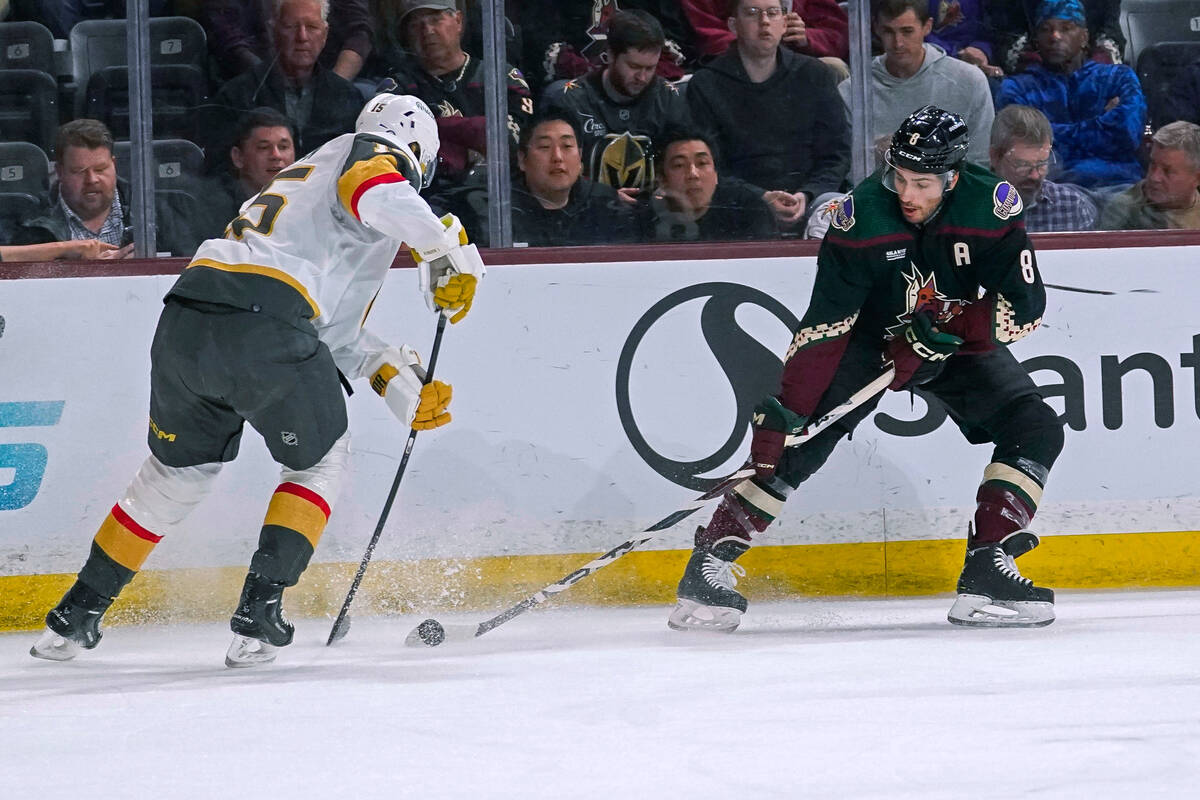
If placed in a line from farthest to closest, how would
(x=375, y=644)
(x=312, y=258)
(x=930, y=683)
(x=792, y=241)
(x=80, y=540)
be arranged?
(x=792, y=241) → (x=80, y=540) → (x=375, y=644) → (x=312, y=258) → (x=930, y=683)

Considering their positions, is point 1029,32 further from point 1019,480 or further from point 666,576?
point 666,576

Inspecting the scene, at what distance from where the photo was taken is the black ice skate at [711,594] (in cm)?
327

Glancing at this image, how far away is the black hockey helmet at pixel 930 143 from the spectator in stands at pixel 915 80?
0.70m

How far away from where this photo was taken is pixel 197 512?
355 centimetres

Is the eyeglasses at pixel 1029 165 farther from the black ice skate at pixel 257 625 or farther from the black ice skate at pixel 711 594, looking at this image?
the black ice skate at pixel 257 625

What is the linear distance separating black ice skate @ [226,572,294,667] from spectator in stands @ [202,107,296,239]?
1192mm

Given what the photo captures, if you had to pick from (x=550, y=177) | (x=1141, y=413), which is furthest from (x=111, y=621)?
(x=1141, y=413)

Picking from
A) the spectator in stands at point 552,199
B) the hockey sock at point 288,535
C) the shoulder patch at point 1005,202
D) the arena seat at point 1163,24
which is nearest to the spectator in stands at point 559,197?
the spectator in stands at point 552,199

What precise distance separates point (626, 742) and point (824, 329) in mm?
1330

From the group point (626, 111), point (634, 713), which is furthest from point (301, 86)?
point (634, 713)

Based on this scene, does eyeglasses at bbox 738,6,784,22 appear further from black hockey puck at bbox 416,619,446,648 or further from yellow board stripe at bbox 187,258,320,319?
black hockey puck at bbox 416,619,446,648

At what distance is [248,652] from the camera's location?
113 inches

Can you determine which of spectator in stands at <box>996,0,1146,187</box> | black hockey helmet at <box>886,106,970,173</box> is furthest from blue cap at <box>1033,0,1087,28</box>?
black hockey helmet at <box>886,106,970,173</box>

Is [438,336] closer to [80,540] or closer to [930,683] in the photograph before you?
[80,540]
